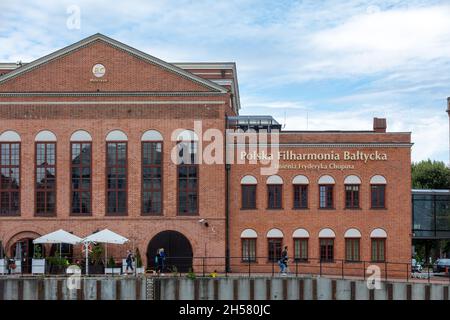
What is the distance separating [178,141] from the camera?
183ft

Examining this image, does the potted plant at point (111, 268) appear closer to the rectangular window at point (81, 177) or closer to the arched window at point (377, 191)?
the rectangular window at point (81, 177)

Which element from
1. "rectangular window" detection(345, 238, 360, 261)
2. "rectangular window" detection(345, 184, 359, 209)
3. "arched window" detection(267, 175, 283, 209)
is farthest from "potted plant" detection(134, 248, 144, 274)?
"rectangular window" detection(345, 184, 359, 209)

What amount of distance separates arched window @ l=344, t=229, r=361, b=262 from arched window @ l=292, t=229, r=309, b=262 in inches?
87.6

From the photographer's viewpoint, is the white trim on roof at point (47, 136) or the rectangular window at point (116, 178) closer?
the rectangular window at point (116, 178)

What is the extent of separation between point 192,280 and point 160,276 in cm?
183

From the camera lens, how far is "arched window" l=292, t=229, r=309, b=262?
5634 cm

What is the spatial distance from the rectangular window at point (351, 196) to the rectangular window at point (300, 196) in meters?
2.30

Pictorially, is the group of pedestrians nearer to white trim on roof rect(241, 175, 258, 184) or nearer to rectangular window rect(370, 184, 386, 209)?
white trim on roof rect(241, 175, 258, 184)

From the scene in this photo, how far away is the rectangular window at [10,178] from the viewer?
55.8 m

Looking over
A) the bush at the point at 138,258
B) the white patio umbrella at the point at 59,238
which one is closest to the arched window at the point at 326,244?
the bush at the point at 138,258
